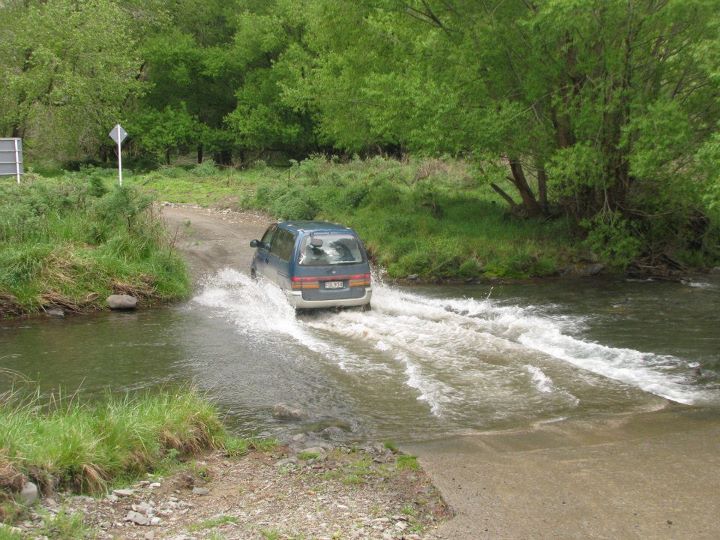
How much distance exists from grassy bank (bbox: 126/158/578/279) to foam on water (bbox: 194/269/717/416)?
345cm

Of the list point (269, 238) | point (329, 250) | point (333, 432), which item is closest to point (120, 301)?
point (269, 238)

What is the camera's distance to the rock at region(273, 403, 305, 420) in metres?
9.46

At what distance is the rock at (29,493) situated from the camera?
5.90 m

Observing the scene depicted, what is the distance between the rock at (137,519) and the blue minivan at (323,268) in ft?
28.5

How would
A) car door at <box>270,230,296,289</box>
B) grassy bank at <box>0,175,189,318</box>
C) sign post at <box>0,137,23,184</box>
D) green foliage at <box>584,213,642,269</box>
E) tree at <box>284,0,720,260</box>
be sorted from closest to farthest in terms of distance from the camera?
car door at <box>270,230,296,289</box> → grassy bank at <box>0,175,189,318</box> → tree at <box>284,0,720,260</box> → green foliage at <box>584,213,642,269</box> → sign post at <box>0,137,23,184</box>

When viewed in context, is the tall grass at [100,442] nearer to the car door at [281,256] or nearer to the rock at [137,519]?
the rock at [137,519]

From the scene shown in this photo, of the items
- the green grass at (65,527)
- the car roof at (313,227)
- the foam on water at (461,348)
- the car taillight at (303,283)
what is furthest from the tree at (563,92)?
the green grass at (65,527)

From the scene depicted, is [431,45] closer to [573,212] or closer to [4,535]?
[573,212]

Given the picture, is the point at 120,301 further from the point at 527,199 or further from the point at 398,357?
the point at 527,199

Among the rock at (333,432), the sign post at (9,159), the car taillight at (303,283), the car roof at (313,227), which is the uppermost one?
A: the sign post at (9,159)

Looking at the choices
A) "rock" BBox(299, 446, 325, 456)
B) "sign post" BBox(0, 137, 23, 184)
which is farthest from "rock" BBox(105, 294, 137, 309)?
"rock" BBox(299, 446, 325, 456)

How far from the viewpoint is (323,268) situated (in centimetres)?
1461

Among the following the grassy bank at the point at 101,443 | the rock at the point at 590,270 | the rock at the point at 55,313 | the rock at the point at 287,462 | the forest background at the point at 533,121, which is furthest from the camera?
the rock at the point at 590,270

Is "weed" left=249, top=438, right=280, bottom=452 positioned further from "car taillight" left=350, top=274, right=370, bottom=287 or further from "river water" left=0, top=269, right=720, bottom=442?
"car taillight" left=350, top=274, right=370, bottom=287
